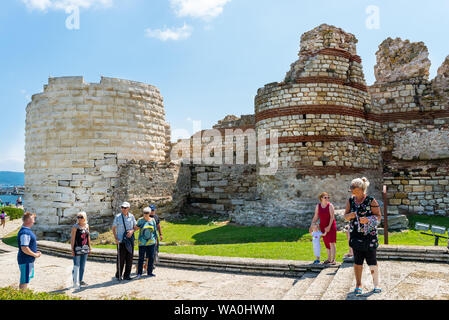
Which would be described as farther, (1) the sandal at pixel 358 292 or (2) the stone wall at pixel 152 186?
(2) the stone wall at pixel 152 186

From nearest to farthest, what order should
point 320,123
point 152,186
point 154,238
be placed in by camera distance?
point 154,238, point 320,123, point 152,186

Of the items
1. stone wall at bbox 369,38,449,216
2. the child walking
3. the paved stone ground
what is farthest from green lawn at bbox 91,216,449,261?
the paved stone ground

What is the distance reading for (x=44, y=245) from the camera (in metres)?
11.2

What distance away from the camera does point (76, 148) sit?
46.1 feet

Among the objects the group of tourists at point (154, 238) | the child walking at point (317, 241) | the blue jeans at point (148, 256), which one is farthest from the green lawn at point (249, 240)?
the blue jeans at point (148, 256)

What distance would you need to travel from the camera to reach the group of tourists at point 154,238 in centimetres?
494

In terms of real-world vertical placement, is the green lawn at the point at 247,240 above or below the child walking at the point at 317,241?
below

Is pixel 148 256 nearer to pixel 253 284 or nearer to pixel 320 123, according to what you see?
pixel 253 284

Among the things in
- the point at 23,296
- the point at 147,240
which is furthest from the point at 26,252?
the point at 147,240

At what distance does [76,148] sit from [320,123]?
10.1m

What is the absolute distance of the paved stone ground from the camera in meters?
5.09

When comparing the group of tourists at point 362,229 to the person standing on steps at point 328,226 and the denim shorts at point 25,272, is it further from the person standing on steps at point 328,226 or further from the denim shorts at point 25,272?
the denim shorts at point 25,272

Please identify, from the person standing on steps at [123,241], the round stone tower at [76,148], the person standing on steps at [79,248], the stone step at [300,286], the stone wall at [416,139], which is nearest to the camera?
the stone step at [300,286]

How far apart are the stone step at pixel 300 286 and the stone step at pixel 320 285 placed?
0.13 m
